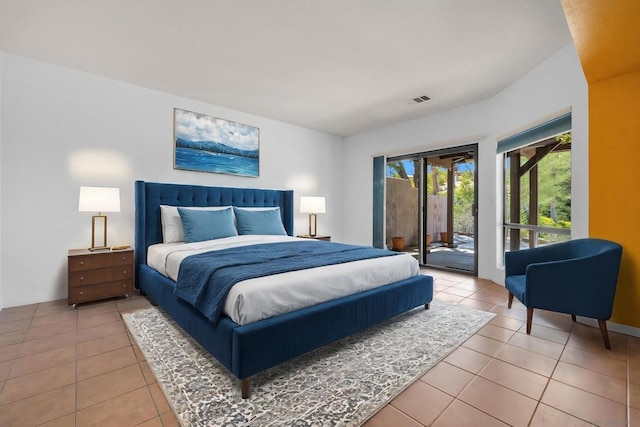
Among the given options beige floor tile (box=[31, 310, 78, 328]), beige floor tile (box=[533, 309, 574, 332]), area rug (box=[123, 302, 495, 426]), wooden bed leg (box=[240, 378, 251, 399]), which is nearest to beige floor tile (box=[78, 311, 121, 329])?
beige floor tile (box=[31, 310, 78, 328])

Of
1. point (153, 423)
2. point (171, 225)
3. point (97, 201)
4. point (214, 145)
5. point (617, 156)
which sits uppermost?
point (214, 145)

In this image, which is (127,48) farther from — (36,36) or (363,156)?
(363,156)

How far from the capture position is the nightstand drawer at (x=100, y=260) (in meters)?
2.96

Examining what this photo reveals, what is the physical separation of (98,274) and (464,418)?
11.6ft

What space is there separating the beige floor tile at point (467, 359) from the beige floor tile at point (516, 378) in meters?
0.04

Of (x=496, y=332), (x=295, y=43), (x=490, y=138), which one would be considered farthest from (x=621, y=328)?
(x=295, y=43)

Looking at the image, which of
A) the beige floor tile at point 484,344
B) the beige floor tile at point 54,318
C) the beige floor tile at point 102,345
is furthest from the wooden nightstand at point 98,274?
the beige floor tile at point 484,344

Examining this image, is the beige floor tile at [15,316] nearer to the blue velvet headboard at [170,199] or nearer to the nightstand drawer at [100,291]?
the nightstand drawer at [100,291]

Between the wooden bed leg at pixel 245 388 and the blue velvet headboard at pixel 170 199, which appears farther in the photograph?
the blue velvet headboard at pixel 170 199

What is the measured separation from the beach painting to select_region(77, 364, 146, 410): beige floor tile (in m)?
2.81

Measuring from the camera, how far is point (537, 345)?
7.33 ft

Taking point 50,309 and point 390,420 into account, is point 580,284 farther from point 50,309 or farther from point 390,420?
point 50,309

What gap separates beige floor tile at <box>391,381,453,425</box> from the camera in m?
1.49

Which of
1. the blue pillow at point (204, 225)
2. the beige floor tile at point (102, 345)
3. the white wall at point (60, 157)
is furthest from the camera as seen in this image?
the blue pillow at point (204, 225)
